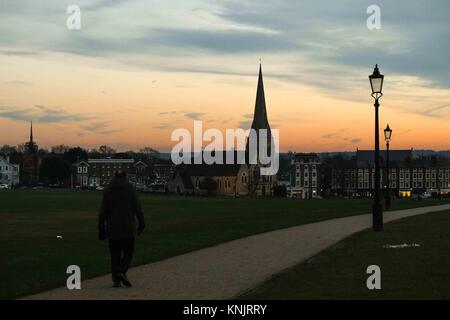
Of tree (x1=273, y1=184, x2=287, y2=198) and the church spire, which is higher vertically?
the church spire

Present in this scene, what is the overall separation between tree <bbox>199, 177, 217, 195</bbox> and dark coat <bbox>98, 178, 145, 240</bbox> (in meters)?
159

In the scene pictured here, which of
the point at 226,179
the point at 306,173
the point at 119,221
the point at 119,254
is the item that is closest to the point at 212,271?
the point at 119,254

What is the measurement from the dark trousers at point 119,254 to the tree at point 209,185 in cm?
15897

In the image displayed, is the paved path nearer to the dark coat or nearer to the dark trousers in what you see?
the dark trousers

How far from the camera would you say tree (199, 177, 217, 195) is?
174875 mm

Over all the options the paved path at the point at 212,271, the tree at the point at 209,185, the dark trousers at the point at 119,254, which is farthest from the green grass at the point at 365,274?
the tree at the point at 209,185

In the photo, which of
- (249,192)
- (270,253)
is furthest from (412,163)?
(270,253)

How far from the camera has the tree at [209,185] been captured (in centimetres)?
17488

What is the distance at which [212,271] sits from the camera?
16047 mm

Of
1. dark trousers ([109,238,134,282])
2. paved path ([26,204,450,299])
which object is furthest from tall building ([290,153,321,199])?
dark trousers ([109,238,134,282])

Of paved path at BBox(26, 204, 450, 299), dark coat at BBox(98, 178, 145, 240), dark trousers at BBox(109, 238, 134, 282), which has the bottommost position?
paved path at BBox(26, 204, 450, 299)

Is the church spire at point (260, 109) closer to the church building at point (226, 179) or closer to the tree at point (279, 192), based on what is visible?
the church building at point (226, 179)
